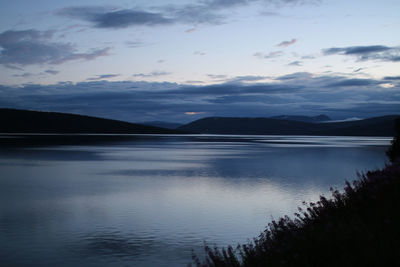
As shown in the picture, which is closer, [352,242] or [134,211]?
[352,242]

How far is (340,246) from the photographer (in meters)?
6.11

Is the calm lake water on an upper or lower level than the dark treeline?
lower

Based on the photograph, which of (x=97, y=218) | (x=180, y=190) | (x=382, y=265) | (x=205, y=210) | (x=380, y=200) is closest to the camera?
(x=382, y=265)

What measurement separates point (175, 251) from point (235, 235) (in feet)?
9.22

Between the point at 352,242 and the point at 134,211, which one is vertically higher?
the point at 352,242

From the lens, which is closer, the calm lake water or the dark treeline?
the dark treeline

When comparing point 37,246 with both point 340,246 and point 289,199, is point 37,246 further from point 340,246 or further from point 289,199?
point 289,199

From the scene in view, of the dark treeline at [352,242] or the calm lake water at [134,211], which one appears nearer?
the dark treeline at [352,242]

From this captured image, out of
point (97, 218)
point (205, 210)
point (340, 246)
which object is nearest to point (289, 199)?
point (205, 210)

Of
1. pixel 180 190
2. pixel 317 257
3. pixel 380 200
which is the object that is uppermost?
pixel 380 200

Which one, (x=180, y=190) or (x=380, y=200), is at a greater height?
(x=380, y=200)

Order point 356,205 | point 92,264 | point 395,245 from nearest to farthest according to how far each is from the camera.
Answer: point 395,245, point 356,205, point 92,264

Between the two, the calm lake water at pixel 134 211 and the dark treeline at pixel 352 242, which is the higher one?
the dark treeline at pixel 352 242

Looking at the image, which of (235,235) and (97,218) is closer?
(235,235)
